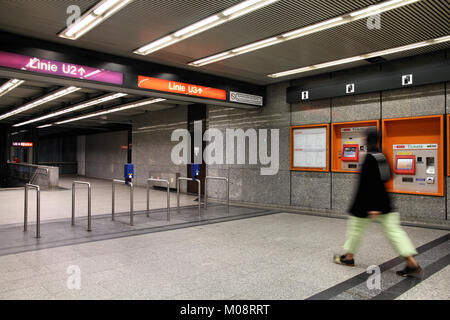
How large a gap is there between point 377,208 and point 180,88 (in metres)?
4.56

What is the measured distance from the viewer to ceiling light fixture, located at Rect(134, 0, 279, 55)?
4.04 meters

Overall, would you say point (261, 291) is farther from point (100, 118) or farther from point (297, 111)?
point (100, 118)

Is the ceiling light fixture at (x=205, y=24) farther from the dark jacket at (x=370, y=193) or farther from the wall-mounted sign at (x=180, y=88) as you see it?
the dark jacket at (x=370, y=193)

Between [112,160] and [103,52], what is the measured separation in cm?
1206

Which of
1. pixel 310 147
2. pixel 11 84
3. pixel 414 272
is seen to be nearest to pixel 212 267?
pixel 414 272

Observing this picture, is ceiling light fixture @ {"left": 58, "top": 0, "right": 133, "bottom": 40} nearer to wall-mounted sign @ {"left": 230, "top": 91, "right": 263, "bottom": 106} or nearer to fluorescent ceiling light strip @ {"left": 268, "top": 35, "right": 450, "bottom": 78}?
wall-mounted sign @ {"left": 230, "top": 91, "right": 263, "bottom": 106}

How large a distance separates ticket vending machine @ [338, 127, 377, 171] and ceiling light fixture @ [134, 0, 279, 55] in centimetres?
402

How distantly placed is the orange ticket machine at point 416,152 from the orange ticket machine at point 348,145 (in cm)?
49

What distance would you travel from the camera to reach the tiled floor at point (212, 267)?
3064 millimetres

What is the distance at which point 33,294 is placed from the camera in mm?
2982

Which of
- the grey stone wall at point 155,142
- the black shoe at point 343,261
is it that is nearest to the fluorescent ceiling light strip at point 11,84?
the grey stone wall at point 155,142

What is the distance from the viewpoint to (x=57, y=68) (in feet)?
17.3
